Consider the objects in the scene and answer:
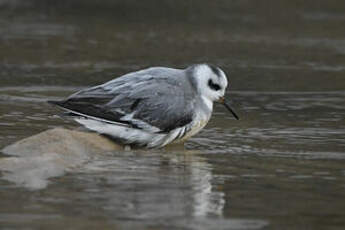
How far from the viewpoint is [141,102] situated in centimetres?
998

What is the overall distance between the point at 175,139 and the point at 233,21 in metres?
8.98

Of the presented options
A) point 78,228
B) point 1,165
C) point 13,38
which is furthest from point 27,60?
point 78,228

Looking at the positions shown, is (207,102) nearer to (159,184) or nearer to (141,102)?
(141,102)

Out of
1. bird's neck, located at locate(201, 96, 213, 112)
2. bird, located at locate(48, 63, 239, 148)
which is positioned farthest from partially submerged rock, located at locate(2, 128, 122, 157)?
bird's neck, located at locate(201, 96, 213, 112)

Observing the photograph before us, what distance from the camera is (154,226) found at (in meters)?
6.99

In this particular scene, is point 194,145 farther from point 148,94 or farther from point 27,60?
point 27,60

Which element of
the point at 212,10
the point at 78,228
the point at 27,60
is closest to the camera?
the point at 78,228

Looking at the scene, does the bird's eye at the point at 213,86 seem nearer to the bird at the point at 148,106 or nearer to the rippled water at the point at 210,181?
the bird at the point at 148,106

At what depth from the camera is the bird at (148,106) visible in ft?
32.1

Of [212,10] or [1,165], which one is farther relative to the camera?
[212,10]

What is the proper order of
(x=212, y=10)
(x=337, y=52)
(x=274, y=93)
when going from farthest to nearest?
(x=212, y=10) < (x=337, y=52) < (x=274, y=93)

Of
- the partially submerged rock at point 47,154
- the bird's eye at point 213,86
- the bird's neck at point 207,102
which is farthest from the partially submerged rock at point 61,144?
the bird's eye at point 213,86

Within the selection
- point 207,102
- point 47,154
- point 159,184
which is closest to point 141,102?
point 207,102

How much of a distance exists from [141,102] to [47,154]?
4.00ft
